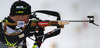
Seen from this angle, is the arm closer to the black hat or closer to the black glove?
the black glove

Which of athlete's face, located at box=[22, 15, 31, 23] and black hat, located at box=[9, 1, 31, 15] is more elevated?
black hat, located at box=[9, 1, 31, 15]

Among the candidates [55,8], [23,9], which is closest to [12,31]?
[23,9]

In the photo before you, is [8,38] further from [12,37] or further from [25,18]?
[25,18]

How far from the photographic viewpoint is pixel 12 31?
126 cm

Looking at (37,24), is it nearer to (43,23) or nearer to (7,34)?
(43,23)

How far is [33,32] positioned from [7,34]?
0.17m

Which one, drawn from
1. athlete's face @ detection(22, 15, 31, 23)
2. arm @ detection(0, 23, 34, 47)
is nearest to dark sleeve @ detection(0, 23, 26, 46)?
arm @ detection(0, 23, 34, 47)

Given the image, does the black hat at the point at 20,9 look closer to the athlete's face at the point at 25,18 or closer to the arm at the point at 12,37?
the athlete's face at the point at 25,18

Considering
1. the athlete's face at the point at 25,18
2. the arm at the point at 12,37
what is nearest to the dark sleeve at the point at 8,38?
the arm at the point at 12,37

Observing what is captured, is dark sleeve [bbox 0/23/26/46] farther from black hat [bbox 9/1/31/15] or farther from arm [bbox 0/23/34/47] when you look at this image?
black hat [bbox 9/1/31/15]

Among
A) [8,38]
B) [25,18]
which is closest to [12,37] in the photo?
[8,38]

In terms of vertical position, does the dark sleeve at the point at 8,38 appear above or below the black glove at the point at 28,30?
below

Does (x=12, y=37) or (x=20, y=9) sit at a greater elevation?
(x=20, y=9)

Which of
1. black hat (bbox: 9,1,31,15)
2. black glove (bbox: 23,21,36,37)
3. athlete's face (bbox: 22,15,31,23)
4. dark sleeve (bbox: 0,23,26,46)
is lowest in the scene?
dark sleeve (bbox: 0,23,26,46)
